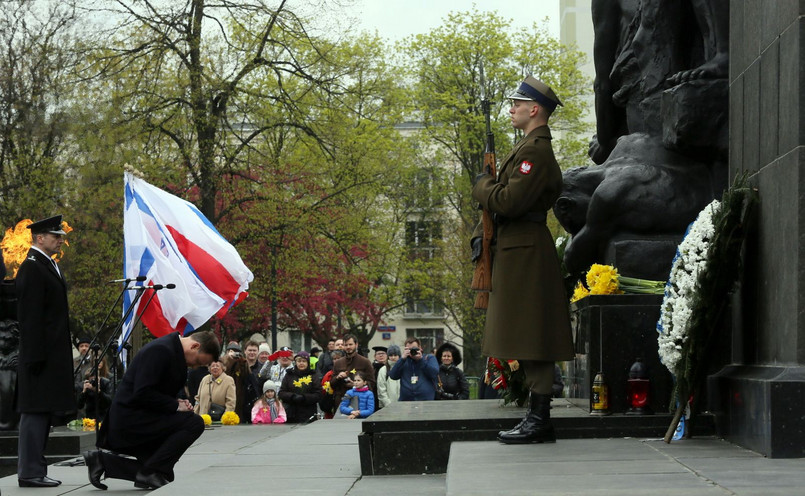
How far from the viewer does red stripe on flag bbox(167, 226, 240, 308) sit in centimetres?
1548

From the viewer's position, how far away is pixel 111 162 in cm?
3103

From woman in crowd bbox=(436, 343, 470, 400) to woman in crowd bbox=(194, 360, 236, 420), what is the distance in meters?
3.11

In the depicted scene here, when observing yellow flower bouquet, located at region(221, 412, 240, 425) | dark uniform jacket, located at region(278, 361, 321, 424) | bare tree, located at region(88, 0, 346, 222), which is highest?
bare tree, located at region(88, 0, 346, 222)

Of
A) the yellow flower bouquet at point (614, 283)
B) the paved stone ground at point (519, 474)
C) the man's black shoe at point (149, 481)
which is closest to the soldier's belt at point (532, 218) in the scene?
the yellow flower bouquet at point (614, 283)

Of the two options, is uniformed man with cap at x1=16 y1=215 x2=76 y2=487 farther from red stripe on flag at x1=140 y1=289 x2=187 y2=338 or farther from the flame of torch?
red stripe on flag at x1=140 y1=289 x2=187 y2=338

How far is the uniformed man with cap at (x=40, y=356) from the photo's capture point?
9242mm

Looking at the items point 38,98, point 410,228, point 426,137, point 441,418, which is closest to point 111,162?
point 38,98

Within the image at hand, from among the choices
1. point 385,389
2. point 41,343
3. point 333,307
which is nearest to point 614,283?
point 41,343

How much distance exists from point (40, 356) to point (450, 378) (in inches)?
342

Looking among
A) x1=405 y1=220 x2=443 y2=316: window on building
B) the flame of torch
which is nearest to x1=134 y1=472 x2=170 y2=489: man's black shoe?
the flame of torch

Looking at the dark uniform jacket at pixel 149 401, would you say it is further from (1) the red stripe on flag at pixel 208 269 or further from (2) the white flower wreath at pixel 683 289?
(1) the red stripe on flag at pixel 208 269

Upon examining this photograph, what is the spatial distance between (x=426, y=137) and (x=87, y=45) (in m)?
16.9

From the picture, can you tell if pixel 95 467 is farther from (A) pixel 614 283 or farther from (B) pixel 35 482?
(A) pixel 614 283

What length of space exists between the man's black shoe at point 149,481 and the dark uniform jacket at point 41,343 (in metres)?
0.93
